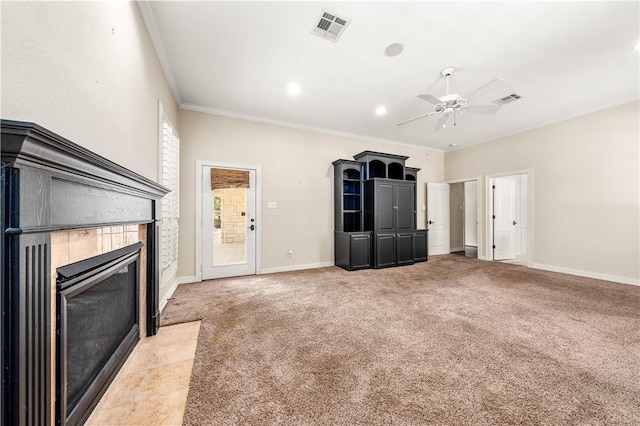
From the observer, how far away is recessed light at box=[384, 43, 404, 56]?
2.66 metres

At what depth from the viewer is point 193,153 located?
4.10 meters

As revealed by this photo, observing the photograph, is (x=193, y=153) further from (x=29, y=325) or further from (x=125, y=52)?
(x=29, y=325)

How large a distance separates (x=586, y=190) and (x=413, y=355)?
488 cm

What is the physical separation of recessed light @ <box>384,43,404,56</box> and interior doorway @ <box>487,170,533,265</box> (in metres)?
4.42

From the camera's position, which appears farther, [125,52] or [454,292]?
[454,292]

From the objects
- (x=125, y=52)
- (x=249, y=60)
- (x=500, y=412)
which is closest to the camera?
(x=500, y=412)

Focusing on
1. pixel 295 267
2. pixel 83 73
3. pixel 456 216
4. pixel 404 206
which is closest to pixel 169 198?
pixel 83 73

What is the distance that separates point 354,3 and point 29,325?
2.85 m

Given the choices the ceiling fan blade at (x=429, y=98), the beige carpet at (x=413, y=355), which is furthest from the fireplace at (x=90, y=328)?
the ceiling fan blade at (x=429, y=98)

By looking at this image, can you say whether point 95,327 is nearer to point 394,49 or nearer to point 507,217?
point 394,49

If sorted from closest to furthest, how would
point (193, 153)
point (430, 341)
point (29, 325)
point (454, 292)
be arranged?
point (29, 325) → point (430, 341) → point (454, 292) → point (193, 153)

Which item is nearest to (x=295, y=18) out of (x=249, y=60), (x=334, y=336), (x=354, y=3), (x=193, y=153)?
(x=354, y=3)

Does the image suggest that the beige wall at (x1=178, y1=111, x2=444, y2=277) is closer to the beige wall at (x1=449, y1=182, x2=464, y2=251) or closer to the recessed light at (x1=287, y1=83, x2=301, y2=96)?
the recessed light at (x1=287, y1=83, x2=301, y2=96)

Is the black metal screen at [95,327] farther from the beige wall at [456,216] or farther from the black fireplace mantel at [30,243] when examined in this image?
the beige wall at [456,216]
